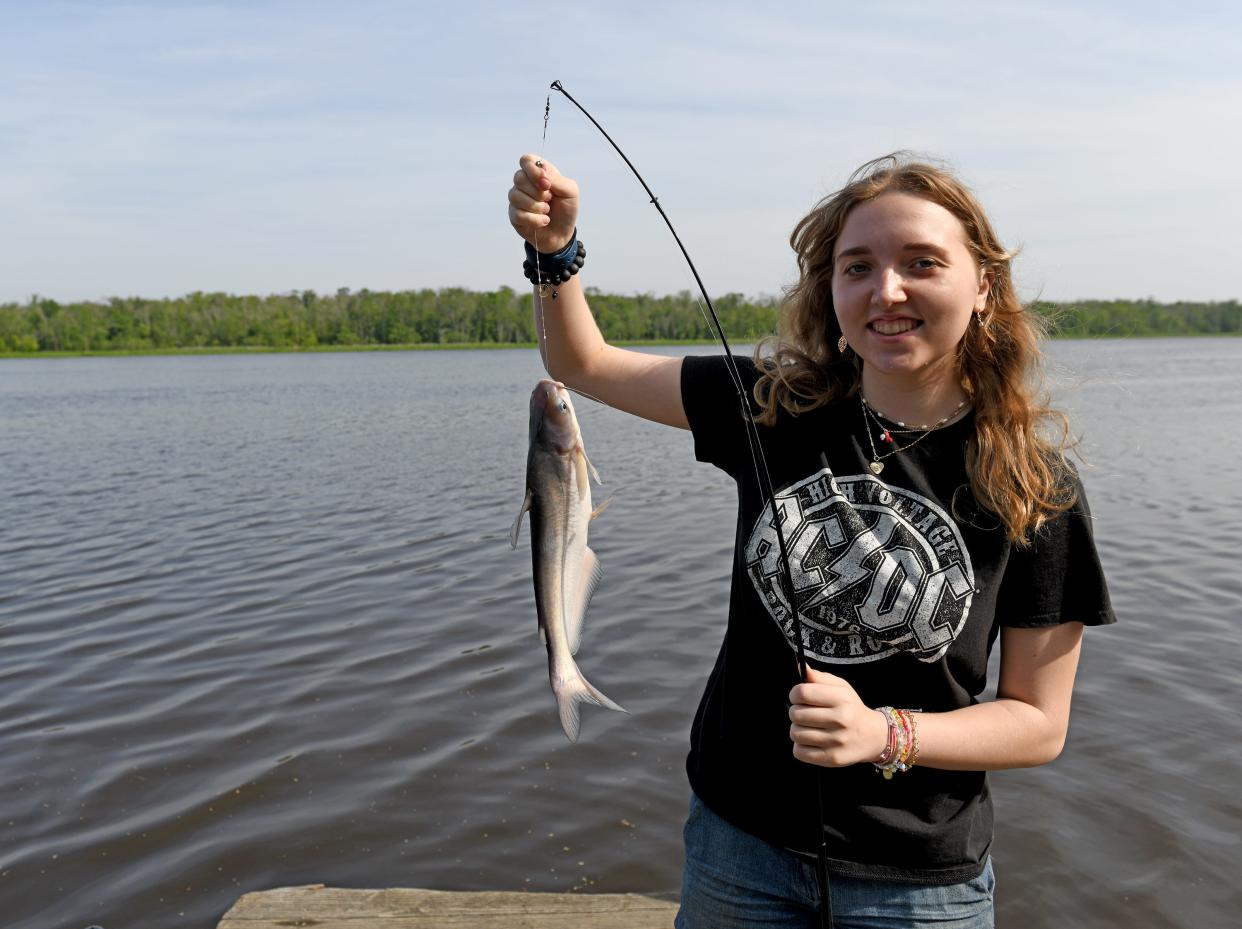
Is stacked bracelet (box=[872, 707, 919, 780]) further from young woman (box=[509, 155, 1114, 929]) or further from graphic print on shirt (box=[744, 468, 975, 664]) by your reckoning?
graphic print on shirt (box=[744, 468, 975, 664])

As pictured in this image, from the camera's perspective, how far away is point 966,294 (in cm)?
235

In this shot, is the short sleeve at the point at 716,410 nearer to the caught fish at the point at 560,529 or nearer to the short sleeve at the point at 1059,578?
the caught fish at the point at 560,529

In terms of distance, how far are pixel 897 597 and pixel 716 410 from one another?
66 cm

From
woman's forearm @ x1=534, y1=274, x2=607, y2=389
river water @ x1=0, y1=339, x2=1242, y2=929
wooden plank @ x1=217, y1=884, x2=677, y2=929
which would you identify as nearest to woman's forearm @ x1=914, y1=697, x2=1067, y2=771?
river water @ x1=0, y1=339, x2=1242, y2=929

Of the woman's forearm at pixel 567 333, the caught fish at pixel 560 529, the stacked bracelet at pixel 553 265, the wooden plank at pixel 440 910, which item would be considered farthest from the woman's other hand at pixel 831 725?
the wooden plank at pixel 440 910

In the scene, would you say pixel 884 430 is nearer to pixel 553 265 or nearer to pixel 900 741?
pixel 900 741

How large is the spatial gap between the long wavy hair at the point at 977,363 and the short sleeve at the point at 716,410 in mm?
74

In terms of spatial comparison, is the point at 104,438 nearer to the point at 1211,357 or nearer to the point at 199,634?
the point at 199,634

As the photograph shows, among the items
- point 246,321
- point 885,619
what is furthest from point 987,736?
point 246,321

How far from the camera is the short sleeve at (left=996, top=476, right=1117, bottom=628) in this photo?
222 centimetres

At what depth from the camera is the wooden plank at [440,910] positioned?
4008mm

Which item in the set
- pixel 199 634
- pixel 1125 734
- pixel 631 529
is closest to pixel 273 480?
pixel 631 529

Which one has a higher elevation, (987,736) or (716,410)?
(716,410)

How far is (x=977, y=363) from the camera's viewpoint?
250cm
